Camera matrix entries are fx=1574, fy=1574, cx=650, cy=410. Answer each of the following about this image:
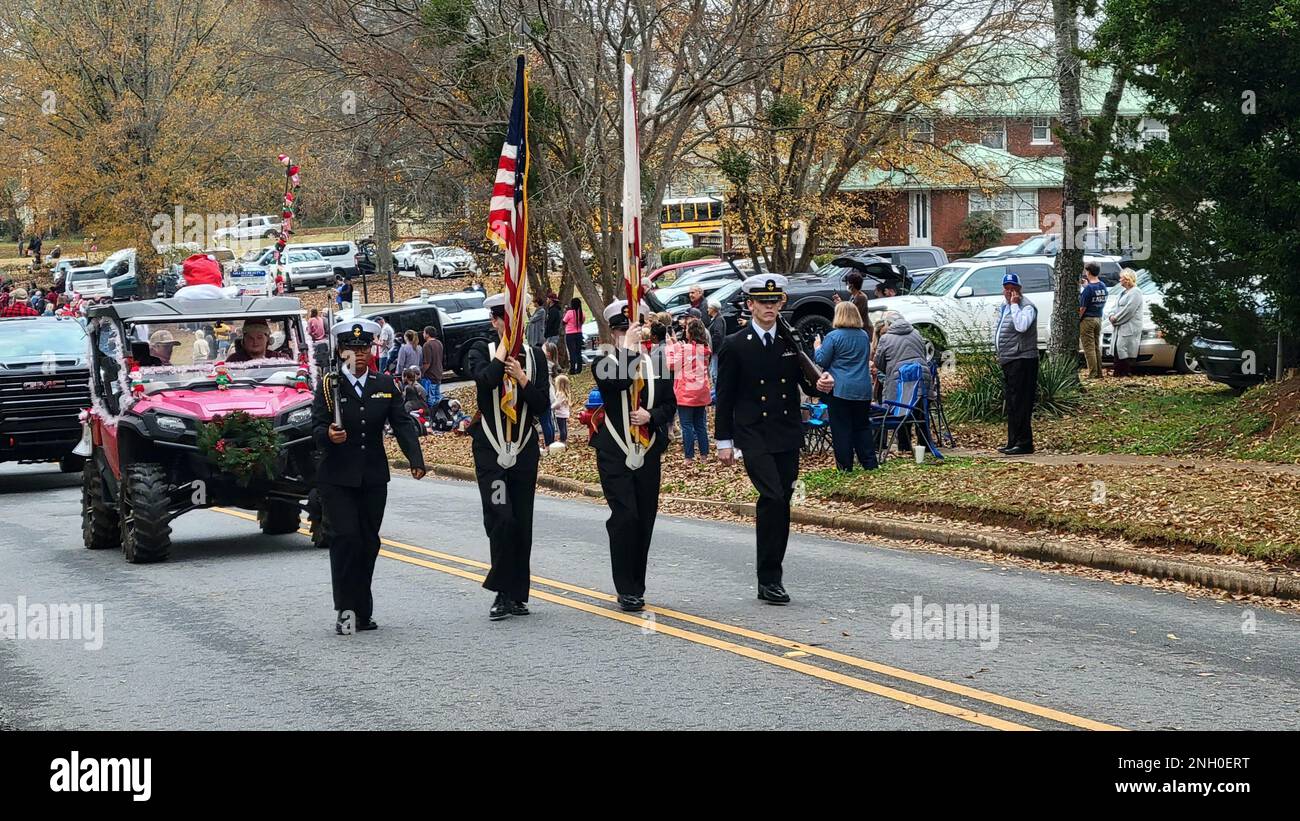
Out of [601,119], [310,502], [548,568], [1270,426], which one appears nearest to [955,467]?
[1270,426]

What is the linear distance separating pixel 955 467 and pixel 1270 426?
3.59m

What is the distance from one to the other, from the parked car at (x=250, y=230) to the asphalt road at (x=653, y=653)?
41.1 metres

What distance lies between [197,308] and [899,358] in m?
8.07

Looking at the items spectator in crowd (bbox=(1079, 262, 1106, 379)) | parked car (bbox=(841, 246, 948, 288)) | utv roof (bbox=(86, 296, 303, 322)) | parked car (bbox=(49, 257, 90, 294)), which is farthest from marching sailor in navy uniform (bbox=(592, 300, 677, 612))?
parked car (bbox=(49, 257, 90, 294))

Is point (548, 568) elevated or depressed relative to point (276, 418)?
depressed

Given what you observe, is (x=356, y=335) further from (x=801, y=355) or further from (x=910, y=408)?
(x=910, y=408)

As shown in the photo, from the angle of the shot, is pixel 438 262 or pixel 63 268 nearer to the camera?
pixel 63 268

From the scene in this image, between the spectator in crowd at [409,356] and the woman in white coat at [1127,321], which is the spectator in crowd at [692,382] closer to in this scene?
the woman in white coat at [1127,321]

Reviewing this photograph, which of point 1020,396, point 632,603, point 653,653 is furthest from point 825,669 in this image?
point 1020,396

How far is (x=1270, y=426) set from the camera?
57.0 feet

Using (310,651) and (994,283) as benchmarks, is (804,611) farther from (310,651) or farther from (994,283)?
(994,283)

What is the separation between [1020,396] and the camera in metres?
18.0

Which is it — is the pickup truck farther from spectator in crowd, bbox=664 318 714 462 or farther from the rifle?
the rifle

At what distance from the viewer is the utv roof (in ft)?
50.7
